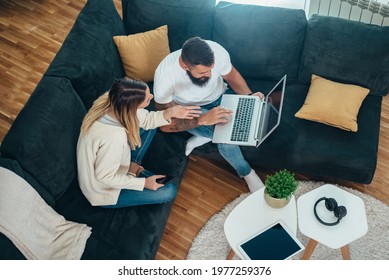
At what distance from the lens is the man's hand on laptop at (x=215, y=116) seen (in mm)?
2916

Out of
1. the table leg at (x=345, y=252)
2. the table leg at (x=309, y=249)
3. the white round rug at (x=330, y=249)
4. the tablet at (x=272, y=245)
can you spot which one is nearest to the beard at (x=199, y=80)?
the white round rug at (x=330, y=249)

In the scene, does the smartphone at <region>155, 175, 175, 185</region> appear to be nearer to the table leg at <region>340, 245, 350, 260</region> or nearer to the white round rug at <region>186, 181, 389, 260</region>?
the white round rug at <region>186, 181, 389, 260</region>

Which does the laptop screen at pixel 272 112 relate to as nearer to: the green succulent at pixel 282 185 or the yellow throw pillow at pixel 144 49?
the green succulent at pixel 282 185

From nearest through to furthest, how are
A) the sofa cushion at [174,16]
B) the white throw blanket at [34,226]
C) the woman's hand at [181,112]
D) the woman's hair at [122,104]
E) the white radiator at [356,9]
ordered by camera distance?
the white throw blanket at [34,226] → the woman's hair at [122,104] → the woman's hand at [181,112] → the sofa cushion at [174,16] → the white radiator at [356,9]

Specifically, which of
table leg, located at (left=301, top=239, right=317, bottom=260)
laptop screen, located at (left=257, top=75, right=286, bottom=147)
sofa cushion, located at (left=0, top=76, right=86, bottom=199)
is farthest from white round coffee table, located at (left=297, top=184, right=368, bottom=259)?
sofa cushion, located at (left=0, top=76, right=86, bottom=199)

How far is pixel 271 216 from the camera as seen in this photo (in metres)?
2.73

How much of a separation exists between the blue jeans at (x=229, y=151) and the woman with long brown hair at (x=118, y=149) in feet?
0.72

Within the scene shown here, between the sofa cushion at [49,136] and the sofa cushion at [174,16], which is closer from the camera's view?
the sofa cushion at [49,136]

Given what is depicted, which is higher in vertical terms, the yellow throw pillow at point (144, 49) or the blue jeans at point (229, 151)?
the yellow throw pillow at point (144, 49)

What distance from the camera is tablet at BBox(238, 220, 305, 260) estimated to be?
2.57 m

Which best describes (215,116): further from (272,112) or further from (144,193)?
(144,193)

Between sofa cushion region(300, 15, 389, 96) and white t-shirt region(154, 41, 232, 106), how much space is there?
51 cm
